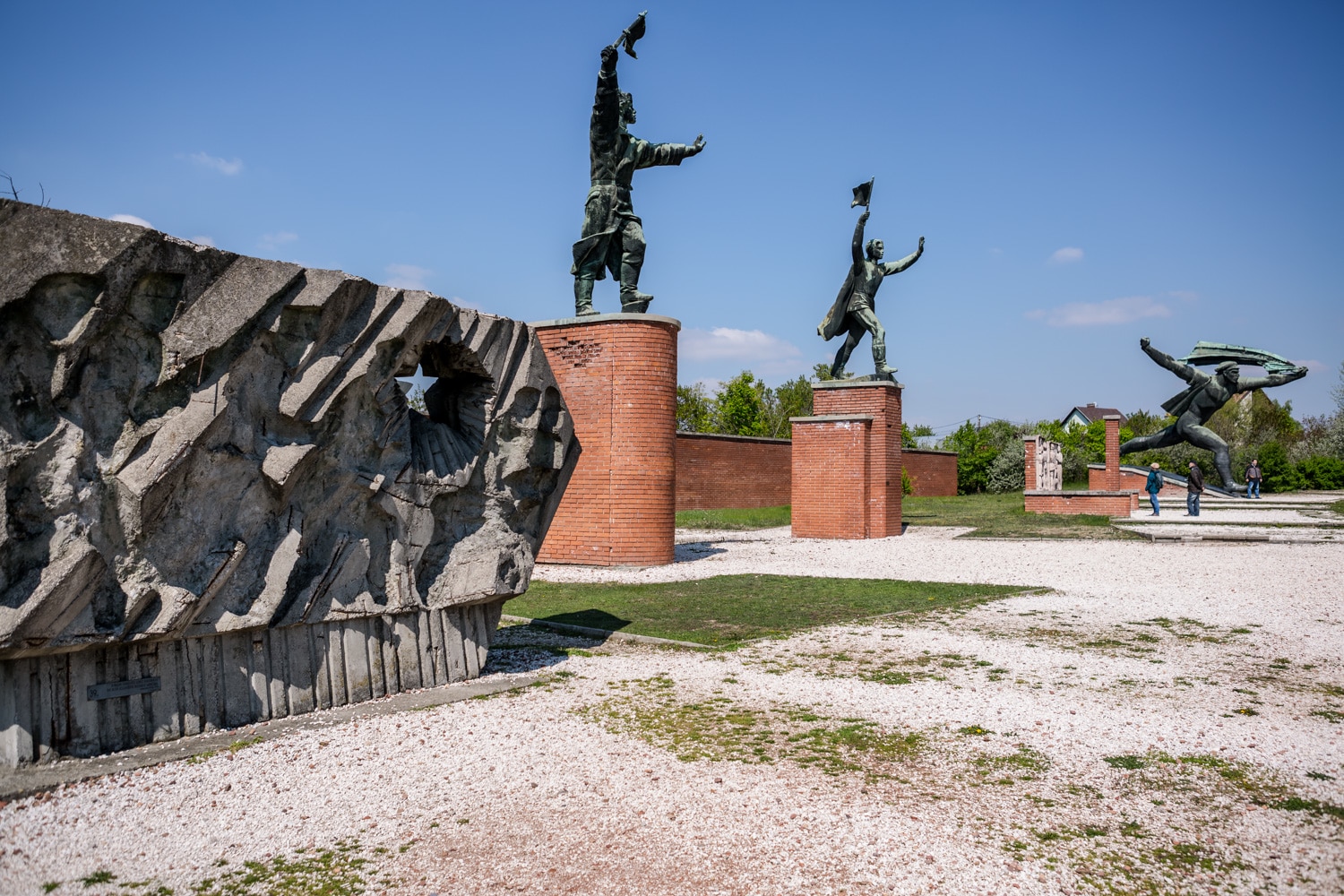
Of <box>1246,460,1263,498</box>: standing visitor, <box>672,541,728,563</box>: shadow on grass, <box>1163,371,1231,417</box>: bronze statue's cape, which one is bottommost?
<box>672,541,728,563</box>: shadow on grass

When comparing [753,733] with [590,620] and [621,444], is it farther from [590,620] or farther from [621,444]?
[621,444]

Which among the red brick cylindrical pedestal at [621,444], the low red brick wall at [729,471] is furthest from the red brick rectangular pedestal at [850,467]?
the red brick cylindrical pedestal at [621,444]

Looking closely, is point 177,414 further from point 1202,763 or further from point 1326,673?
point 1326,673

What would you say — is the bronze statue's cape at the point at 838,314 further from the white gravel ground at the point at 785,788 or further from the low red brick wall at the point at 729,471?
the white gravel ground at the point at 785,788

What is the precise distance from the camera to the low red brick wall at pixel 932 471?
37.6 metres

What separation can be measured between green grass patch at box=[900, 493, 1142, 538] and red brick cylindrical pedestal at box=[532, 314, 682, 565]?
8.82 m

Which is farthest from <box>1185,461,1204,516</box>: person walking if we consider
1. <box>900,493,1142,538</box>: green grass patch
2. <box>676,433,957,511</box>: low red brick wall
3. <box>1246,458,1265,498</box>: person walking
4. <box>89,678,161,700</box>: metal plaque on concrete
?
<box>89,678,161,700</box>: metal plaque on concrete

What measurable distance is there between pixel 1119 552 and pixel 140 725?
14.1 meters

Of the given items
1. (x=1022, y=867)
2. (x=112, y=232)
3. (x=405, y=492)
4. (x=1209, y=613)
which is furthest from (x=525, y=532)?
(x=1209, y=613)

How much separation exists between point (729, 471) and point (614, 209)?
558 inches

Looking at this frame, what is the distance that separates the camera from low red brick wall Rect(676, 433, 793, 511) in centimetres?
2519

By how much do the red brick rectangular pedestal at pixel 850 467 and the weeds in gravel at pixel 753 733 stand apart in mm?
13172

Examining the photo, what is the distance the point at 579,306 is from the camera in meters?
13.4

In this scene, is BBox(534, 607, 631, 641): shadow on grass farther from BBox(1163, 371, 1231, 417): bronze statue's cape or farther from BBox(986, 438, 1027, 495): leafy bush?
BBox(986, 438, 1027, 495): leafy bush
